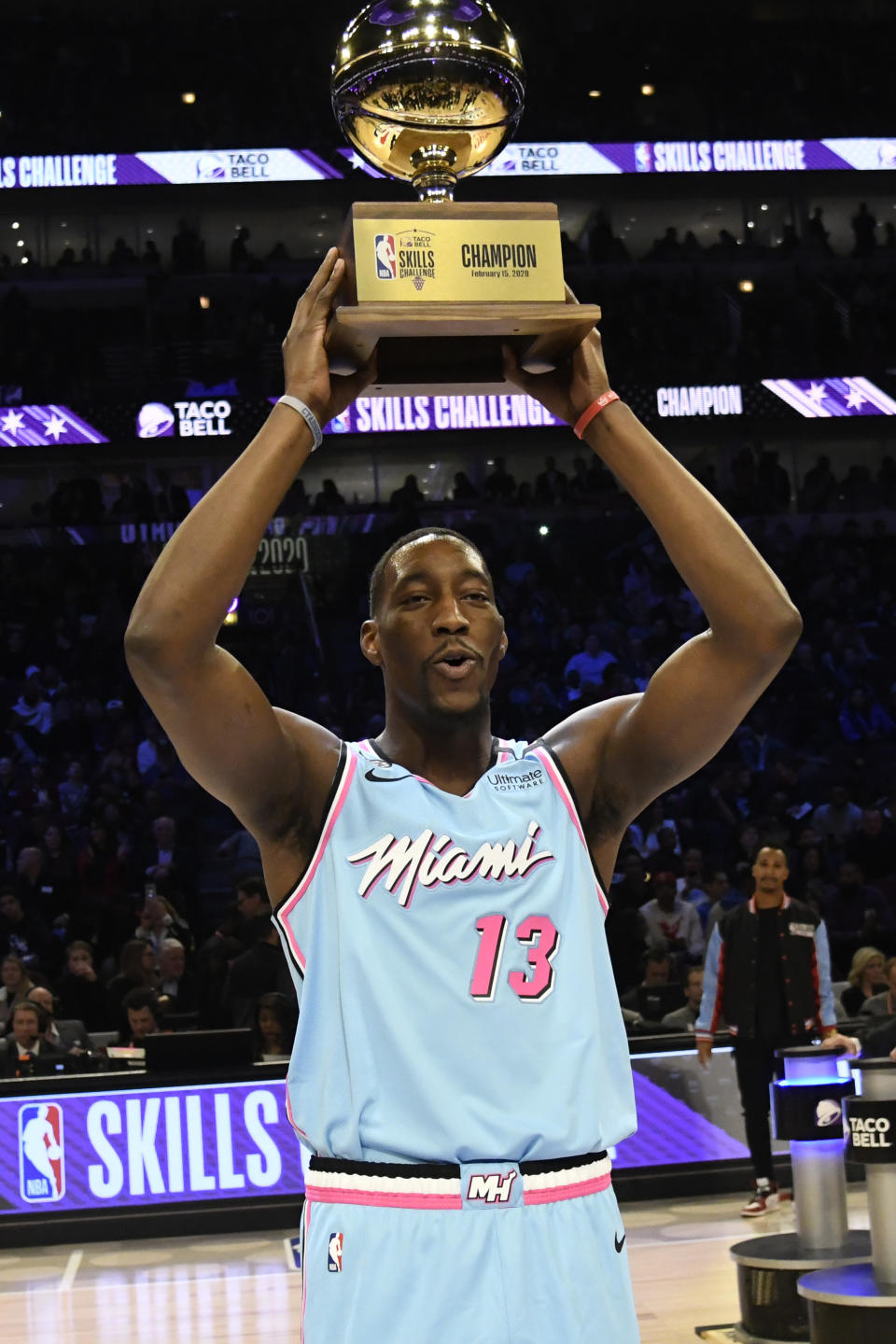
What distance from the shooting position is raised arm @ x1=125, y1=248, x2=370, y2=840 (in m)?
2.08

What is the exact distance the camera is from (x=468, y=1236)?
2.04 meters

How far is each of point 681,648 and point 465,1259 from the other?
2.92 ft

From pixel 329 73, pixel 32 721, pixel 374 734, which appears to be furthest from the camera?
pixel 329 73

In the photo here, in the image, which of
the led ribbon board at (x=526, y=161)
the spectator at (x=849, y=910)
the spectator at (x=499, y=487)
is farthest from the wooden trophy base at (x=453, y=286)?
the led ribbon board at (x=526, y=161)

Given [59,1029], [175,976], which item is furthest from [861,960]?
[59,1029]

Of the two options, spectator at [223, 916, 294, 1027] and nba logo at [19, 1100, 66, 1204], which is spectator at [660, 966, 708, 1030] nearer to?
spectator at [223, 916, 294, 1027]

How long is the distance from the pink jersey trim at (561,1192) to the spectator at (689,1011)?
7.19 meters

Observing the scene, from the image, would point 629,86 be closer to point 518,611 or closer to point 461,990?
point 518,611

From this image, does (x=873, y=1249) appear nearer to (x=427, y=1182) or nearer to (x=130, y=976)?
(x=427, y=1182)

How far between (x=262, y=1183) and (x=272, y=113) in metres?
14.7

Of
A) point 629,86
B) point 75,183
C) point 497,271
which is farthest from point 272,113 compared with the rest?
point 497,271

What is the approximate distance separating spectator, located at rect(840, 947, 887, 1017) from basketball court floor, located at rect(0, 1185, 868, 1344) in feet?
4.32

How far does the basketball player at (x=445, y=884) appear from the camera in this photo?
2.06m

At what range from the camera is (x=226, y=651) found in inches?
81.5
